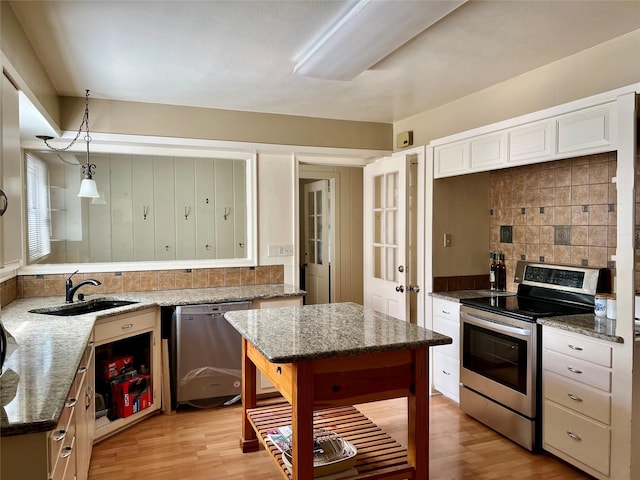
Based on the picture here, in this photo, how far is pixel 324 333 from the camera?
7.42 ft

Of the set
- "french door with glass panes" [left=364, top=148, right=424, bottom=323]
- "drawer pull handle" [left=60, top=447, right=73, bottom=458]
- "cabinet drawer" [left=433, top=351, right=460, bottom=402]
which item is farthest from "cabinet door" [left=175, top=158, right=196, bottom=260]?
"drawer pull handle" [left=60, top=447, right=73, bottom=458]

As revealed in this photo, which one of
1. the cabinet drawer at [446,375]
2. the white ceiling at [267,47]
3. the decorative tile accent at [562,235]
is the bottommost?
the cabinet drawer at [446,375]

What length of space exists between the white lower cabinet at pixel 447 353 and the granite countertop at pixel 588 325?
0.84 m

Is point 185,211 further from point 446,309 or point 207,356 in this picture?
point 446,309

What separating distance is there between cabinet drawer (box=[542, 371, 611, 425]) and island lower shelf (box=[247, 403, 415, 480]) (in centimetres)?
99

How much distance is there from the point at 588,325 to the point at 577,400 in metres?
0.42

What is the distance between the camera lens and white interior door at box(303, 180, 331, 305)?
237 inches

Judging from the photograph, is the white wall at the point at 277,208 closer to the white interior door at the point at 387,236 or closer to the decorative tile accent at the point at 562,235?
the white interior door at the point at 387,236

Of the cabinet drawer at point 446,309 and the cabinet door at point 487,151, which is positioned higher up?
the cabinet door at point 487,151

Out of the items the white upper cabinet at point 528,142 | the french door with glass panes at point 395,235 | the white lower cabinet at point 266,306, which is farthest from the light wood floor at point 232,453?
the white upper cabinet at point 528,142

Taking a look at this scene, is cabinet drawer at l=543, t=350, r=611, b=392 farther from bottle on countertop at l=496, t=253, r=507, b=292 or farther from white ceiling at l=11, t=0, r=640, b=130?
white ceiling at l=11, t=0, r=640, b=130

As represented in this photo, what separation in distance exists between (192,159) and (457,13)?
105 inches

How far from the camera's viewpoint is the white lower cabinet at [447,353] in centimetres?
354

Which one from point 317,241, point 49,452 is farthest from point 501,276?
point 49,452
